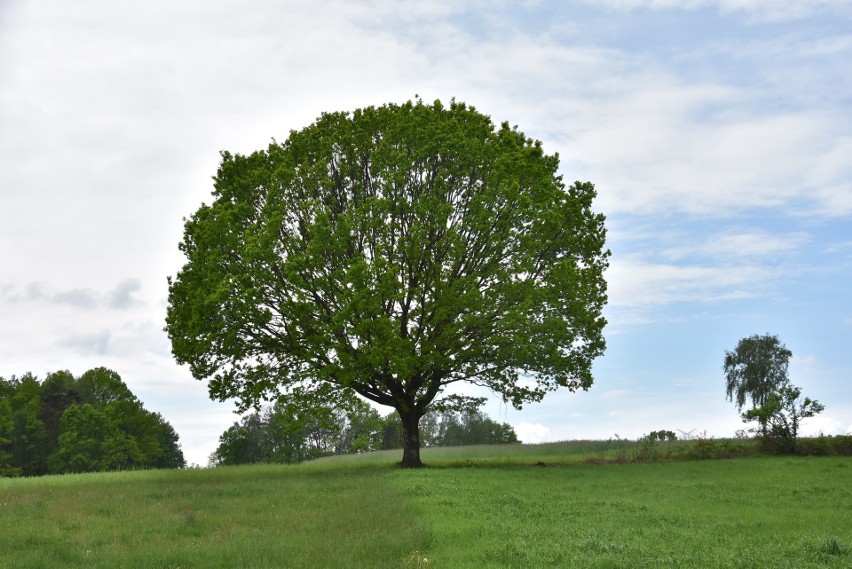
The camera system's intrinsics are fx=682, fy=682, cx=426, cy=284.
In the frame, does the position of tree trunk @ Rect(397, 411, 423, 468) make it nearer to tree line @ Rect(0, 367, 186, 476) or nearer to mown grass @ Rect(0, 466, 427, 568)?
mown grass @ Rect(0, 466, 427, 568)

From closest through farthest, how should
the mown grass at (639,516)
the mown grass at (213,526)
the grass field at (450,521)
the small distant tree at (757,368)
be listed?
the mown grass at (639,516), the grass field at (450,521), the mown grass at (213,526), the small distant tree at (757,368)

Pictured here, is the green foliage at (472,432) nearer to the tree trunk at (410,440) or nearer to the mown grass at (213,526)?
the tree trunk at (410,440)

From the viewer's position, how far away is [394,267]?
33.5 meters

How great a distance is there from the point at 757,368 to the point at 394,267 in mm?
50291

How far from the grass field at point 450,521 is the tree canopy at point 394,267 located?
6.76m

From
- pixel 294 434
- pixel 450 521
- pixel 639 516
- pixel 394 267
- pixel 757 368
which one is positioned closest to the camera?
pixel 450 521

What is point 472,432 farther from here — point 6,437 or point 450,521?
point 450,521

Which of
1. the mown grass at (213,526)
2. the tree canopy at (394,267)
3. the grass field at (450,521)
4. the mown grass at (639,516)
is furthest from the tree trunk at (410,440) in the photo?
the mown grass at (213,526)

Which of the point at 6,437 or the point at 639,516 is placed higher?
the point at 6,437

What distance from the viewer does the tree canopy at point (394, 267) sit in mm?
34594

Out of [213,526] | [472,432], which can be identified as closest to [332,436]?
[472,432]

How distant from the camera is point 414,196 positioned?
37.4m

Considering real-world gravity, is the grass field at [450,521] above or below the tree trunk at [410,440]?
below

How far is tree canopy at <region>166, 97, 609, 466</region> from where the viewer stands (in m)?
34.6
